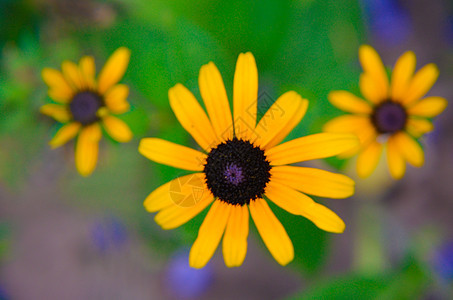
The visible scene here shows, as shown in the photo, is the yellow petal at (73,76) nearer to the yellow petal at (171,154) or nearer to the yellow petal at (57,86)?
the yellow petal at (57,86)

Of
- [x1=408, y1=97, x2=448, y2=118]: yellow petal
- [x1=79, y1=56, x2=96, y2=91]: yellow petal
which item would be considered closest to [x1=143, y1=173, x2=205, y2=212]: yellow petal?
[x1=79, y1=56, x2=96, y2=91]: yellow petal

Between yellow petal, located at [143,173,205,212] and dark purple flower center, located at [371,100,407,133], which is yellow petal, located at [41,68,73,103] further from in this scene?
dark purple flower center, located at [371,100,407,133]

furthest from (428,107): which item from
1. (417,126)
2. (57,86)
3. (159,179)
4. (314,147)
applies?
(57,86)

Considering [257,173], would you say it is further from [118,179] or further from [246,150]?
[118,179]

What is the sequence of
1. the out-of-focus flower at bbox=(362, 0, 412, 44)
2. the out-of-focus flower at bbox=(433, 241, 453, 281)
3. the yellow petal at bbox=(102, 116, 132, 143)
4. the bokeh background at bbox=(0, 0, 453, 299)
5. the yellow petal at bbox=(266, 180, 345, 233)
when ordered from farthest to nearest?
the out-of-focus flower at bbox=(362, 0, 412, 44)
the out-of-focus flower at bbox=(433, 241, 453, 281)
the bokeh background at bbox=(0, 0, 453, 299)
the yellow petal at bbox=(102, 116, 132, 143)
the yellow petal at bbox=(266, 180, 345, 233)

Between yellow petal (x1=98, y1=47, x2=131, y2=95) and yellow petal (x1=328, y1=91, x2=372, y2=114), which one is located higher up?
yellow petal (x1=328, y1=91, x2=372, y2=114)
